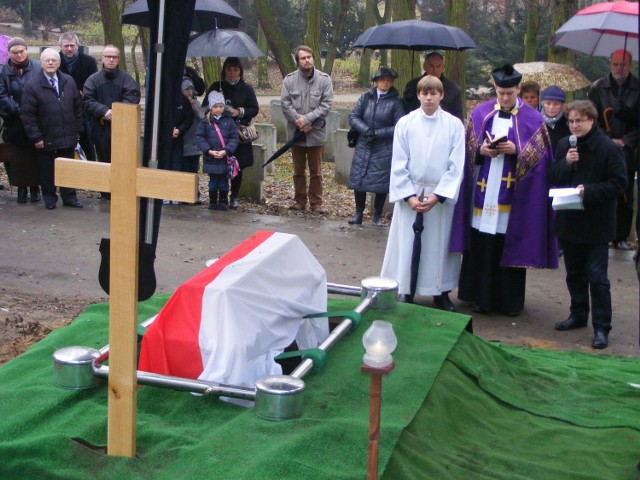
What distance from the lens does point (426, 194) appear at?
7.16 meters

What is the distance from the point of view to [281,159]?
56.8 feet

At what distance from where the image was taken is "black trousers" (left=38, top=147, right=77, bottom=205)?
10.2 metres

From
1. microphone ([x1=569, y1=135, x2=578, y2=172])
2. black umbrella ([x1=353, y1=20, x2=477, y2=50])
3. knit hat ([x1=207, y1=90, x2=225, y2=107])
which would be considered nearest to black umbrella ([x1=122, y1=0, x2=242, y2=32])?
knit hat ([x1=207, y1=90, x2=225, y2=107])

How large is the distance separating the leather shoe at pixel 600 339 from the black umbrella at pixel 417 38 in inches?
158

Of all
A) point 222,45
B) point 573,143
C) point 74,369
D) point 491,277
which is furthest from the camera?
point 222,45

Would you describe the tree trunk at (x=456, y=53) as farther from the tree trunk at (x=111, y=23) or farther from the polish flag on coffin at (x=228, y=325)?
the polish flag on coffin at (x=228, y=325)

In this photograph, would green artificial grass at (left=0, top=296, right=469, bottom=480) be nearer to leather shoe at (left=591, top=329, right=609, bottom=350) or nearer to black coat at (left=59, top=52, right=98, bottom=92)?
leather shoe at (left=591, top=329, right=609, bottom=350)

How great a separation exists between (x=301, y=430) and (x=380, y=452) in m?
0.36

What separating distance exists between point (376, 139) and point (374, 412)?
6946 mm

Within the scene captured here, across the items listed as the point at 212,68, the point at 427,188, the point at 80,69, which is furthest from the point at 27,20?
the point at 427,188

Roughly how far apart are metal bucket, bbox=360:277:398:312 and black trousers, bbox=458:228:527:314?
2.20 meters

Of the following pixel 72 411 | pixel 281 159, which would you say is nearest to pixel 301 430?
pixel 72 411

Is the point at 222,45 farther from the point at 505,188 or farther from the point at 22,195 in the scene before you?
the point at 505,188

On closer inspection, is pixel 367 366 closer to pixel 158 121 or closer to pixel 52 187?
pixel 158 121
